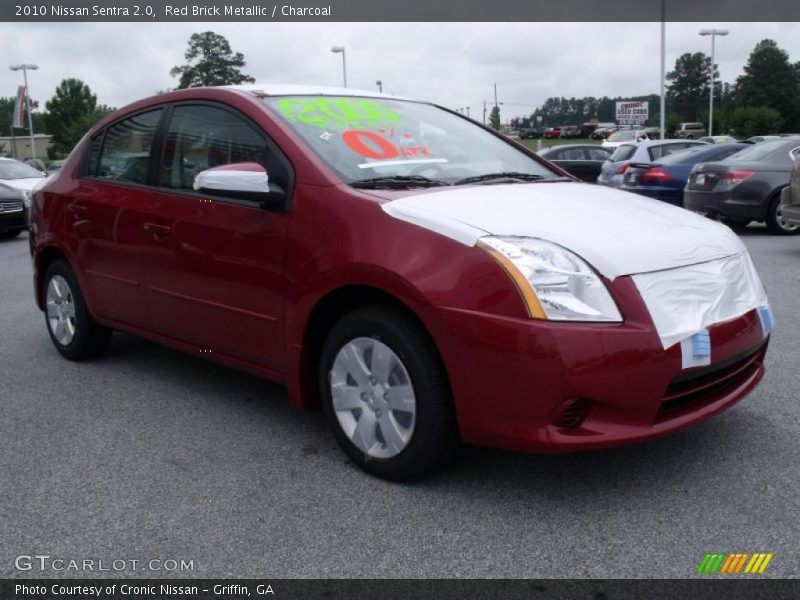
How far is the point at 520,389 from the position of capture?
→ 2.91 m

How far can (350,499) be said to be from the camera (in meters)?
3.24

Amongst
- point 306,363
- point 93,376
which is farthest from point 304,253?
point 93,376

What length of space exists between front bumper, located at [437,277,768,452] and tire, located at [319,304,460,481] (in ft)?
0.32

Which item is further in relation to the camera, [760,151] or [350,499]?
[760,151]

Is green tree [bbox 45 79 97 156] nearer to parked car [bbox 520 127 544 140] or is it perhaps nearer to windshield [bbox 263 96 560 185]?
parked car [bbox 520 127 544 140]

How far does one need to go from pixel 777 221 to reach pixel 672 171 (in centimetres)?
227

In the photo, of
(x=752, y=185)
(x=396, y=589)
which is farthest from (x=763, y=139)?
(x=396, y=589)

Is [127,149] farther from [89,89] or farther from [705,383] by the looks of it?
[89,89]

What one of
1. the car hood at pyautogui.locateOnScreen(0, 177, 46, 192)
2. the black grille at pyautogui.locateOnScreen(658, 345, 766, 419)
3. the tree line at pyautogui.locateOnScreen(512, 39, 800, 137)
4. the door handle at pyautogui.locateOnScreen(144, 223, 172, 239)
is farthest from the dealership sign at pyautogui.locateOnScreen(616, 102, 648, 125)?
the black grille at pyautogui.locateOnScreen(658, 345, 766, 419)

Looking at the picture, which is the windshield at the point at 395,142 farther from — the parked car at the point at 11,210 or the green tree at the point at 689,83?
the green tree at the point at 689,83

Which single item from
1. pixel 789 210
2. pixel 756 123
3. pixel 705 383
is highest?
pixel 756 123

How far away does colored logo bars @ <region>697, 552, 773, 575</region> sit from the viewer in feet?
8.66

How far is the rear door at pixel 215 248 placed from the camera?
3711 mm

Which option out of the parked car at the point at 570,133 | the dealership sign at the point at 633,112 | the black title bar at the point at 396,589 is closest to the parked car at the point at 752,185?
the black title bar at the point at 396,589
